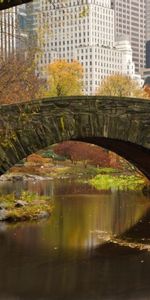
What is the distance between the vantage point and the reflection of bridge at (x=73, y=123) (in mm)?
16594

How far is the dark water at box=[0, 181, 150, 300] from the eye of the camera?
1352 centimetres

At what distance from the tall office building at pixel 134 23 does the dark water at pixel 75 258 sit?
128293mm

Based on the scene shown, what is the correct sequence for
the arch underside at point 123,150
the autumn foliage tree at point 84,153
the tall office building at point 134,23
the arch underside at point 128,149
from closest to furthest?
the arch underside at point 123,150, the arch underside at point 128,149, the autumn foliage tree at point 84,153, the tall office building at point 134,23

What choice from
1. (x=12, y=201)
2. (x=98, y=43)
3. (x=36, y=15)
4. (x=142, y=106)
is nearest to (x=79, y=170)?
(x=12, y=201)

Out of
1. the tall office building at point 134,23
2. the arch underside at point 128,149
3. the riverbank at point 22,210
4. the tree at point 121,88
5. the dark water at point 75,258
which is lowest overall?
the dark water at point 75,258

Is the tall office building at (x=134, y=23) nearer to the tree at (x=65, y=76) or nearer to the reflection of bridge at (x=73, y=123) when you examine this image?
the tree at (x=65, y=76)

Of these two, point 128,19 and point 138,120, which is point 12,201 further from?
point 128,19

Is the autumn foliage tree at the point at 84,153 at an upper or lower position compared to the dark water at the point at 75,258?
upper

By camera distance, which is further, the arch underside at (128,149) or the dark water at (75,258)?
the arch underside at (128,149)

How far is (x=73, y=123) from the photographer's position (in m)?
17.9

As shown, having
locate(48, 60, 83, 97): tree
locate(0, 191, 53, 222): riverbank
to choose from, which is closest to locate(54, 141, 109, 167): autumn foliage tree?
locate(48, 60, 83, 97): tree

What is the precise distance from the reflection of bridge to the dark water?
285 cm

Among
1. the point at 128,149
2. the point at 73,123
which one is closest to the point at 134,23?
the point at 128,149

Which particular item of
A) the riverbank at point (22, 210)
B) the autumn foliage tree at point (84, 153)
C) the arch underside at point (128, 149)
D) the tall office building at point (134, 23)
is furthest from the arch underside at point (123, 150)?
the tall office building at point (134, 23)
